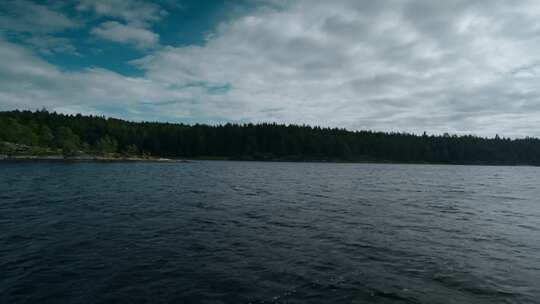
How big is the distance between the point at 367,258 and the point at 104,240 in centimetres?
1460

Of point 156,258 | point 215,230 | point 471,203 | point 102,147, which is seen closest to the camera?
point 156,258

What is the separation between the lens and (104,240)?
17469mm

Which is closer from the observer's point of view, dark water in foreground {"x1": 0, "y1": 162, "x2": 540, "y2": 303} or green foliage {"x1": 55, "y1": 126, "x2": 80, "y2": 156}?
dark water in foreground {"x1": 0, "y1": 162, "x2": 540, "y2": 303}

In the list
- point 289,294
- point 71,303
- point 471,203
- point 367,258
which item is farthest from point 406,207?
point 71,303

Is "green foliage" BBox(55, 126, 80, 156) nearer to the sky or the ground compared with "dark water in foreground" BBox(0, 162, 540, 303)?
nearer to the sky

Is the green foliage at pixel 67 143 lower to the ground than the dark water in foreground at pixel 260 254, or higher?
higher

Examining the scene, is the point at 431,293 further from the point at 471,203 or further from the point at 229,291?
the point at 471,203

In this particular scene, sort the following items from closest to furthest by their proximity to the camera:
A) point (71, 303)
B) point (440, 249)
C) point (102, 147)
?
point (71, 303) → point (440, 249) → point (102, 147)

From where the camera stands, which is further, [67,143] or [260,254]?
[67,143]

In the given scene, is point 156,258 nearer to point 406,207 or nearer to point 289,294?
point 289,294

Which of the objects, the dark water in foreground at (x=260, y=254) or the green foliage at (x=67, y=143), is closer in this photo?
the dark water in foreground at (x=260, y=254)

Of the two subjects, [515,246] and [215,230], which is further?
[215,230]

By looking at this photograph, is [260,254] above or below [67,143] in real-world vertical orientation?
below

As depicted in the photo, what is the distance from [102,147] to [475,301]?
149m
